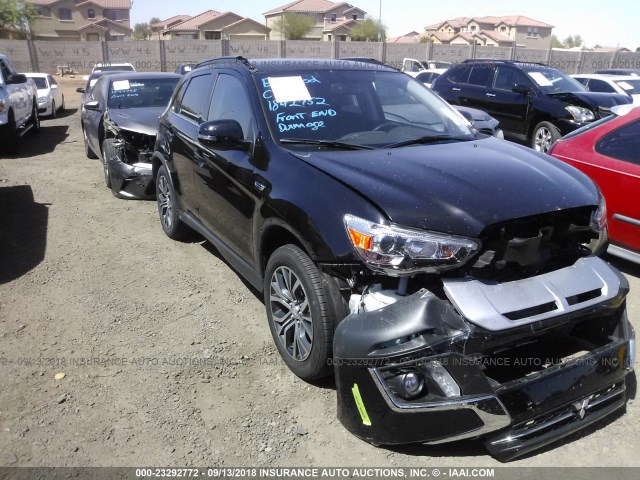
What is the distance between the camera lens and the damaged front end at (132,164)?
7.12 meters

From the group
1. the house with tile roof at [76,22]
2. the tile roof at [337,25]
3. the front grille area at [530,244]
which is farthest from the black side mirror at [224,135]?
the tile roof at [337,25]

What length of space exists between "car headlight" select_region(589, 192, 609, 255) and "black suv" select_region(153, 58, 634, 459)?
12 millimetres

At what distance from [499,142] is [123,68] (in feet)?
57.9

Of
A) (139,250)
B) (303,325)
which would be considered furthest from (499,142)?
(139,250)

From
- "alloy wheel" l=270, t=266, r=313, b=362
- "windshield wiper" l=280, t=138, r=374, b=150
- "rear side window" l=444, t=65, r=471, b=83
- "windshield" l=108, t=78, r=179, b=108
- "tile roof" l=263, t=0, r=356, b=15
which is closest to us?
"alloy wheel" l=270, t=266, r=313, b=362

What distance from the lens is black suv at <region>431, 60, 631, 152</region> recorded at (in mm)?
9227

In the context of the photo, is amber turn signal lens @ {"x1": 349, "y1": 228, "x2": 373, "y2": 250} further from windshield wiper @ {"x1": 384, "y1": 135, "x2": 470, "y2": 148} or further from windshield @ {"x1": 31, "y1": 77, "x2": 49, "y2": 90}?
windshield @ {"x1": 31, "y1": 77, "x2": 49, "y2": 90}

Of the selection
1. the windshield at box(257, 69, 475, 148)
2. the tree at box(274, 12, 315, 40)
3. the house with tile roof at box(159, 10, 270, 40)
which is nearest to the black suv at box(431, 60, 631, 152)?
the windshield at box(257, 69, 475, 148)

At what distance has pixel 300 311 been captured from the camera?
309cm

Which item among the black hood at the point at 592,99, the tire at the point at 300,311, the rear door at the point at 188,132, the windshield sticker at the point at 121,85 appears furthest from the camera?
the black hood at the point at 592,99

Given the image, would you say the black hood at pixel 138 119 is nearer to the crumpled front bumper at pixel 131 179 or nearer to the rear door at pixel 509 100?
the crumpled front bumper at pixel 131 179

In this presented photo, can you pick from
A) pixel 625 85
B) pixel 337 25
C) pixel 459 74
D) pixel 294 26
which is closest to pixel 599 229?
pixel 459 74

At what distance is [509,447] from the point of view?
2.43 m

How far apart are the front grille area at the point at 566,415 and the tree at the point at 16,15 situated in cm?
5770
